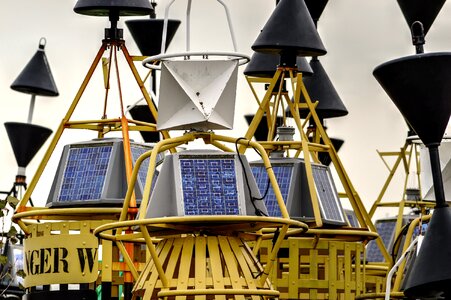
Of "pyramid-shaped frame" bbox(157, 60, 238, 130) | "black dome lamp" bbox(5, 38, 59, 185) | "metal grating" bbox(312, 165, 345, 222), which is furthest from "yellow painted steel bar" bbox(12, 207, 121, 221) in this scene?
"black dome lamp" bbox(5, 38, 59, 185)

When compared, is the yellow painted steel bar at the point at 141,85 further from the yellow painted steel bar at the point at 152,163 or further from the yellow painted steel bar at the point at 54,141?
the yellow painted steel bar at the point at 152,163

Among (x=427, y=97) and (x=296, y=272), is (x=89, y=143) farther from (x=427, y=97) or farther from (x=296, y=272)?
(x=427, y=97)

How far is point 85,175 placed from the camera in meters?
25.5

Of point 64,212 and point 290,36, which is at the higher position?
point 290,36

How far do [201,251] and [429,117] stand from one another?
3.32 metres

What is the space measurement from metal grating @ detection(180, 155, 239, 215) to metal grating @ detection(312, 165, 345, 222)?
475 centimetres

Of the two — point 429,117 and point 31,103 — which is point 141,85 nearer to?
point 429,117

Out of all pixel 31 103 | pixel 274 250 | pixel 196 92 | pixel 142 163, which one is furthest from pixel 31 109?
pixel 274 250

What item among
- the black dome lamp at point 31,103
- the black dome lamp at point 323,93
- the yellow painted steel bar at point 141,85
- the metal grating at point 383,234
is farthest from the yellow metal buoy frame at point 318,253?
the metal grating at point 383,234

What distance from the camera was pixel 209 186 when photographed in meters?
21.1

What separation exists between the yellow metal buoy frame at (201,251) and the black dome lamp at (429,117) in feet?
6.90

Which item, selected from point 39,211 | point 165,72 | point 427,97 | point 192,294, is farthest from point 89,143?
point 427,97

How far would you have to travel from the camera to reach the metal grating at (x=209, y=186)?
20875 mm

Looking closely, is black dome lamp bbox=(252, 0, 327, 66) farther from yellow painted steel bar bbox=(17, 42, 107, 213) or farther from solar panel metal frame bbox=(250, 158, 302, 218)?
yellow painted steel bar bbox=(17, 42, 107, 213)
